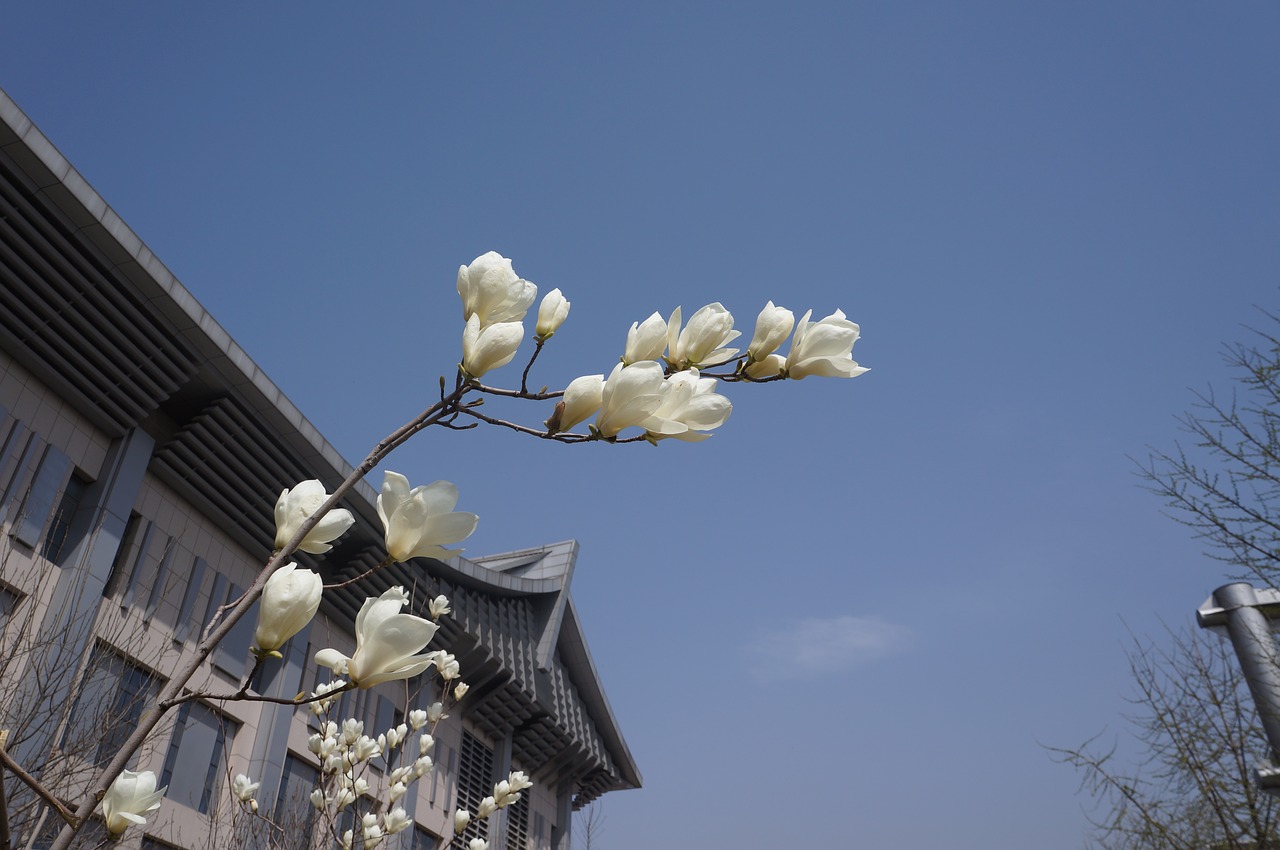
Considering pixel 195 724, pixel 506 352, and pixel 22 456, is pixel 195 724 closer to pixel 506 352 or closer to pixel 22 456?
pixel 22 456

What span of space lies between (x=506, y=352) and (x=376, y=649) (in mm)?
492

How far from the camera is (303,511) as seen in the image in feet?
5.12

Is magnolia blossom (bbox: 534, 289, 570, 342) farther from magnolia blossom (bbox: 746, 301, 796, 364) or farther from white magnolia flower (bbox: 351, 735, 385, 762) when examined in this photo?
white magnolia flower (bbox: 351, 735, 385, 762)

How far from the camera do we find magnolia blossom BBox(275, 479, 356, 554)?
5.07 feet

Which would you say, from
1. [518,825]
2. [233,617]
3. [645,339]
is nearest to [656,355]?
[645,339]

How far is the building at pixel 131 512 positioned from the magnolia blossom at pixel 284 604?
6.58 metres

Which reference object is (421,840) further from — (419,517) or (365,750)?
(419,517)

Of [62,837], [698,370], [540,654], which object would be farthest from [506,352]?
[540,654]

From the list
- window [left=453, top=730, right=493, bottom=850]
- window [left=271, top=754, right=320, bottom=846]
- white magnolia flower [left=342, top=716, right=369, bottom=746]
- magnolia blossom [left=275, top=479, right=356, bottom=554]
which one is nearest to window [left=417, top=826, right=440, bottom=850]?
window [left=453, top=730, right=493, bottom=850]

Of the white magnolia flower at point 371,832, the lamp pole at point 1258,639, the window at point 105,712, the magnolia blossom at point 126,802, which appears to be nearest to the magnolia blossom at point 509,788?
the white magnolia flower at point 371,832

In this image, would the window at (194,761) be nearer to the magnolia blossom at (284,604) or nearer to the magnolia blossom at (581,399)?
the magnolia blossom at (284,604)

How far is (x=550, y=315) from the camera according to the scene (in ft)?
5.82

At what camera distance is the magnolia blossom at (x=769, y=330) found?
5.43 ft

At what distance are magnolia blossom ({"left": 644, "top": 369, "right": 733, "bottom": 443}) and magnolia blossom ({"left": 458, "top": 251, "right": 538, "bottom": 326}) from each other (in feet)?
0.97
